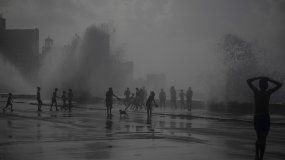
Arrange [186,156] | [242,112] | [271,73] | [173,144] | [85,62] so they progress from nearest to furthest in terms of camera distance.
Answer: [186,156], [173,144], [242,112], [271,73], [85,62]

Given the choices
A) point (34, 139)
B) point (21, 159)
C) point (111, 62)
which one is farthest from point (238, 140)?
point (111, 62)

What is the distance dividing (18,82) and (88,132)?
155 m

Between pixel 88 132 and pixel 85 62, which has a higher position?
pixel 85 62

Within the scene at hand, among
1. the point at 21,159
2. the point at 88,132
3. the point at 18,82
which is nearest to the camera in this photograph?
the point at 21,159

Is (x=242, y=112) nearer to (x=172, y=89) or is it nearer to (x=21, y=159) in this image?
(x=172, y=89)

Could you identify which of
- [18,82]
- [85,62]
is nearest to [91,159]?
[85,62]

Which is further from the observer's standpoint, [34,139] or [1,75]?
[1,75]

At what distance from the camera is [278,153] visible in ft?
43.3

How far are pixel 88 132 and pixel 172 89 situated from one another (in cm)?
2723

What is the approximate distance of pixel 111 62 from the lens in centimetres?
9238

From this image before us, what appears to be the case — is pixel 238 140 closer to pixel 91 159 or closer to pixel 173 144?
pixel 173 144

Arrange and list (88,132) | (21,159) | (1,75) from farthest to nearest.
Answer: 1. (1,75)
2. (88,132)
3. (21,159)

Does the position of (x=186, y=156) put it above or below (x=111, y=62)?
below

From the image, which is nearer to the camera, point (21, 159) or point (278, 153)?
point (21, 159)
